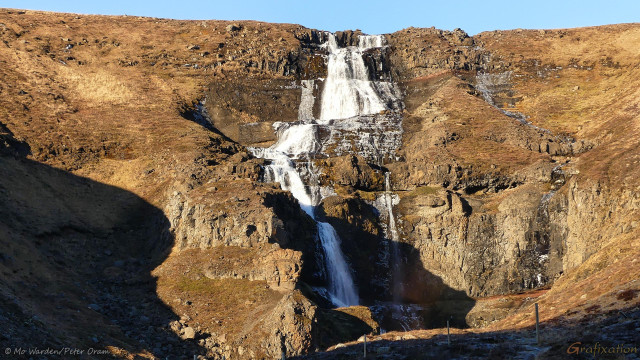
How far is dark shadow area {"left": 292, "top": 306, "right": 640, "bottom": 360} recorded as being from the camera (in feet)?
61.3

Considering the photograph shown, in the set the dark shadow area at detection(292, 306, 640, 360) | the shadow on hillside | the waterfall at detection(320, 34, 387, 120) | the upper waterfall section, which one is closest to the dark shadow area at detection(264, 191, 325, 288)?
the shadow on hillside

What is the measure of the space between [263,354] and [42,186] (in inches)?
1070

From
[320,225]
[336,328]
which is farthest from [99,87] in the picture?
[336,328]

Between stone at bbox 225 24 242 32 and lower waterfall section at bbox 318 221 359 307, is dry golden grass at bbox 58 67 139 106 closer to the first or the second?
stone at bbox 225 24 242 32

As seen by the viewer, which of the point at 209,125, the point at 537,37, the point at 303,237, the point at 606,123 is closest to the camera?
the point at 303,237

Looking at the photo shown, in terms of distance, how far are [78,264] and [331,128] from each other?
113 ft

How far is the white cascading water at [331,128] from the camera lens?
169 ft

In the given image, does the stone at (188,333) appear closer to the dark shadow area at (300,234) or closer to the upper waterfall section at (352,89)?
the dark shadow area at (300,234)

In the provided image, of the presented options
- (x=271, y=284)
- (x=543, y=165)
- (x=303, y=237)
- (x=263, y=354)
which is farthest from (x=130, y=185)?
(x=543, y=165)

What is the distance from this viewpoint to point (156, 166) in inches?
2292

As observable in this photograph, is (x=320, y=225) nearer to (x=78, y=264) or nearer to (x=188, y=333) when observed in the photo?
(x=188, y=333)

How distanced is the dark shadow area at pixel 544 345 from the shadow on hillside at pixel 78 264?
14363mm

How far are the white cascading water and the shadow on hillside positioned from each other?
13179 millimetres

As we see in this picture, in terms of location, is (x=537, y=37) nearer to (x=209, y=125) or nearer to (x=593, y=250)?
(x=209, y=125)
